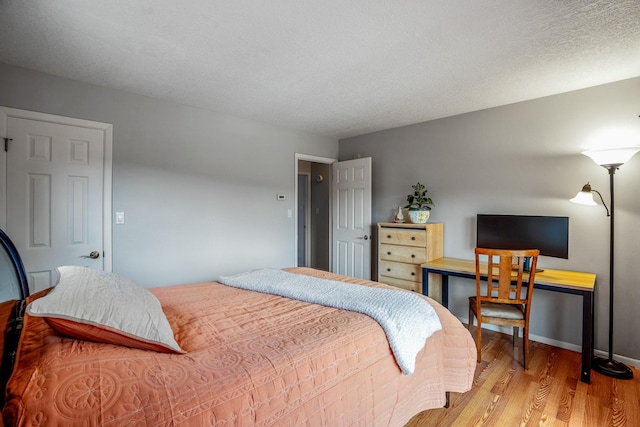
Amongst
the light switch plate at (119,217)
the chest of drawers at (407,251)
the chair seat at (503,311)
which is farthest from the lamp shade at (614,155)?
the light switch plate at (119,217)

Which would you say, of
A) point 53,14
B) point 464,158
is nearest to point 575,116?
point 464,158

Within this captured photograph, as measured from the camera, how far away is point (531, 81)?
261 centimetres

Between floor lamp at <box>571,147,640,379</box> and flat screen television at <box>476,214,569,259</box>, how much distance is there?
304 mm

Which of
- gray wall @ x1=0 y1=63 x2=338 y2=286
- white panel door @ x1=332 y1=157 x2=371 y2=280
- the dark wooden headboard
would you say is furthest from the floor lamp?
the dark wooden headboard

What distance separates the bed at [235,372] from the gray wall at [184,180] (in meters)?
1.58

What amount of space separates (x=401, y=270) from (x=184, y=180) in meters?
2.62

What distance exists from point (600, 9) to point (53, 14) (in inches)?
118

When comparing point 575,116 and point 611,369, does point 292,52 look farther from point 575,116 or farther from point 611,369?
point 611,369

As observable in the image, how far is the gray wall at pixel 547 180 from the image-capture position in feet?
8.55

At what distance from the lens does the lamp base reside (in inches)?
93.7

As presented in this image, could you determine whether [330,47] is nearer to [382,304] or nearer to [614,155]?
[382,304]

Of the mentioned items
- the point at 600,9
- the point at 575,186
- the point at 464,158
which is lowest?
the point at 575,186

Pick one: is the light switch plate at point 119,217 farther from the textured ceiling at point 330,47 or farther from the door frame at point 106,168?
the textured ceiling at point 330,47

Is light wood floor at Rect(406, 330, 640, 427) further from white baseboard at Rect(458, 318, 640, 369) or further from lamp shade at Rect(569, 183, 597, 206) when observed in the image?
lamp shade at Rect(569, 183, 597, 206)
